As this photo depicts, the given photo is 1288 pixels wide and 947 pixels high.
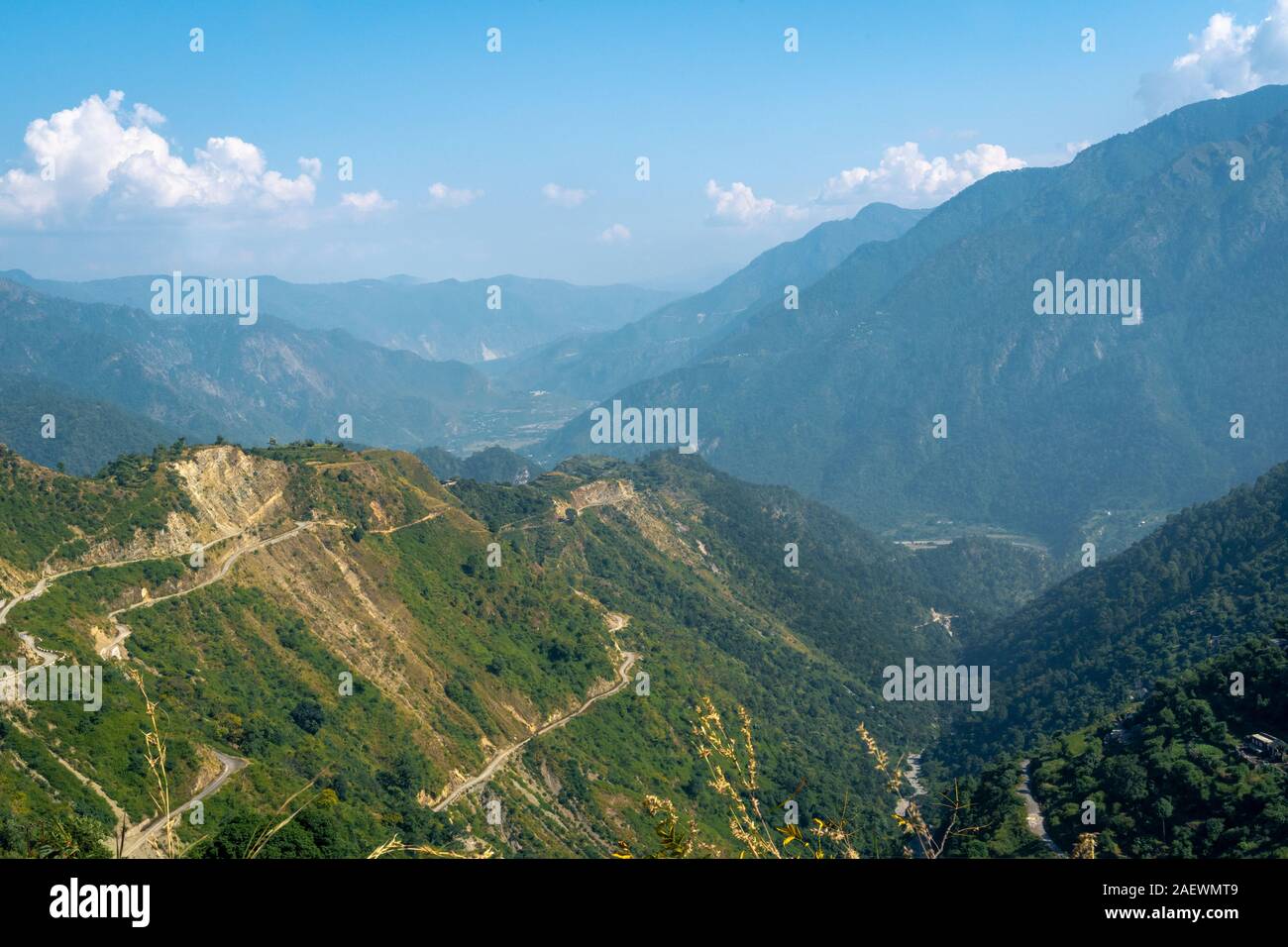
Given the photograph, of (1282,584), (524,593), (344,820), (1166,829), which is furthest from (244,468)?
(1282,584)

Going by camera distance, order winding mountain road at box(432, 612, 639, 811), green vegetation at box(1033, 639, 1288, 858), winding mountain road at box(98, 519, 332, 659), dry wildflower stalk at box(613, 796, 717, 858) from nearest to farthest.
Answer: dry wildflower stalk at box(613, 796, 717, 858) → green vegetation at box(1033, 639, 1288, 858) → winding mountain road at box(98, 519, 332, 659) → winding mountain road at box(432, 612, 639, 811)

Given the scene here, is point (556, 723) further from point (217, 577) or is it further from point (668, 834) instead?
point (668, 834)

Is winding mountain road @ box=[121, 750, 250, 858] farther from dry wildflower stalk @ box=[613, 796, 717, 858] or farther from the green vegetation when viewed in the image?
the green vegetation

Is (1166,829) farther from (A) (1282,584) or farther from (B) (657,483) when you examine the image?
(B) (657,483)

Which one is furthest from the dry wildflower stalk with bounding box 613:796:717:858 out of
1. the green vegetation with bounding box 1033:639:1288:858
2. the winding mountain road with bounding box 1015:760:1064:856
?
the winding mountain road with bounding box 1015:760:1064:856

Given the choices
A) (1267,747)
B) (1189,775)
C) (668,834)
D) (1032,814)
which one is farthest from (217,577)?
(668,834)

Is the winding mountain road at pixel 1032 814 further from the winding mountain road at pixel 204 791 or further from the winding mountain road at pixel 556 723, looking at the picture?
the winding mountain road at pixel 204 791

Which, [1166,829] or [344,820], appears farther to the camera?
[1166,829]

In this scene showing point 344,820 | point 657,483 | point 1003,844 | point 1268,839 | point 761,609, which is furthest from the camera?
point 657,483

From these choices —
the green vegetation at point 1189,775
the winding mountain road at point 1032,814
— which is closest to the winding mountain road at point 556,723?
the winding mountain road at point 1032,814

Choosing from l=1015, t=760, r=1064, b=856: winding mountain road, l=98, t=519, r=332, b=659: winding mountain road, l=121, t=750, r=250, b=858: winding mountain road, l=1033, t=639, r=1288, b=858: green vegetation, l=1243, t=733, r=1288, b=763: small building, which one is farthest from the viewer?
l=98, t=519, r=332, b=659: winding mountain road

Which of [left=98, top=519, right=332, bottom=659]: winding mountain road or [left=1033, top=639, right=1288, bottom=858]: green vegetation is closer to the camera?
[left=1033, top=639, right=1288, bottom=858]: green vegetation
